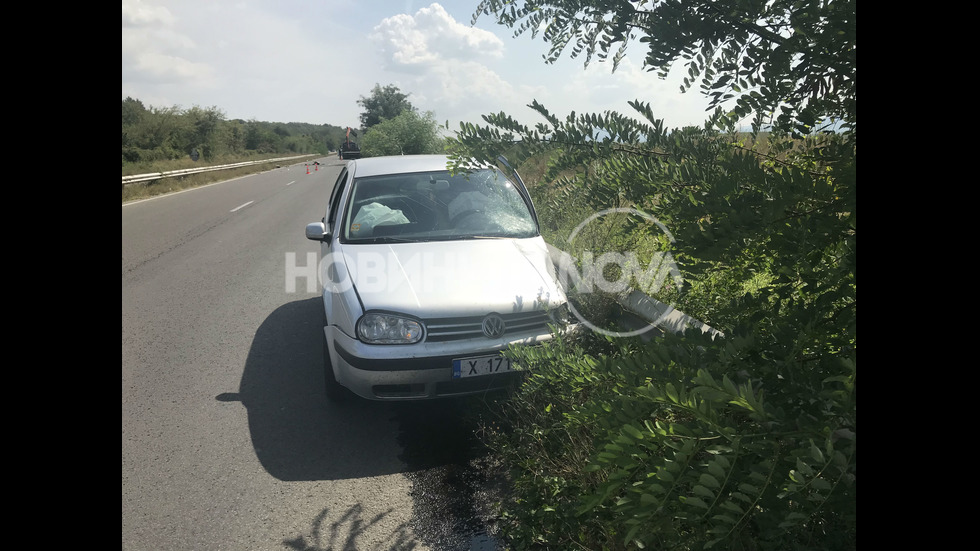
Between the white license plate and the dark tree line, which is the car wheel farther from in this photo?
the dark tree line

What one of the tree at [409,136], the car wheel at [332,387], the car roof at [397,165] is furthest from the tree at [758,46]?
the tree at [409,136]

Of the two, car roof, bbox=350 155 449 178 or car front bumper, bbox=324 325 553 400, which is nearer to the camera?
car front bumper, bbox=324 325 553 400

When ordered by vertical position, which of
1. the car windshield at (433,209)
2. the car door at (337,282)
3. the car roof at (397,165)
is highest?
the car roof at (397,165)

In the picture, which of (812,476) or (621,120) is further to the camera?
(621,120)

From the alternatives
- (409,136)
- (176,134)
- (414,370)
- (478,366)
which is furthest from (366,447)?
(176,134)

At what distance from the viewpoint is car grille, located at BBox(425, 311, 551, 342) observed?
426 centimetres

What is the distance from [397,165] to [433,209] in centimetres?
91

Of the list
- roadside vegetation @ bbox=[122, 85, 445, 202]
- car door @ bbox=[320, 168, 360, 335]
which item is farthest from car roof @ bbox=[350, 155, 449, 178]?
roadside vegetation @ bbox=[122, 85, 445, 202]

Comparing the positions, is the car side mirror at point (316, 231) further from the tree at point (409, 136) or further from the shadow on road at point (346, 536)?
the tree at point (409, 136)

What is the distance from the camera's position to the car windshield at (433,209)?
5492 mm

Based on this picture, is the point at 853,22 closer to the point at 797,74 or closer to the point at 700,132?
the point at 797,74

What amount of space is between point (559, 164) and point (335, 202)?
459 centimetres

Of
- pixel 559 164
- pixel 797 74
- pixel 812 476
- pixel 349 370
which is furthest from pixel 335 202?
pixel 812 476
